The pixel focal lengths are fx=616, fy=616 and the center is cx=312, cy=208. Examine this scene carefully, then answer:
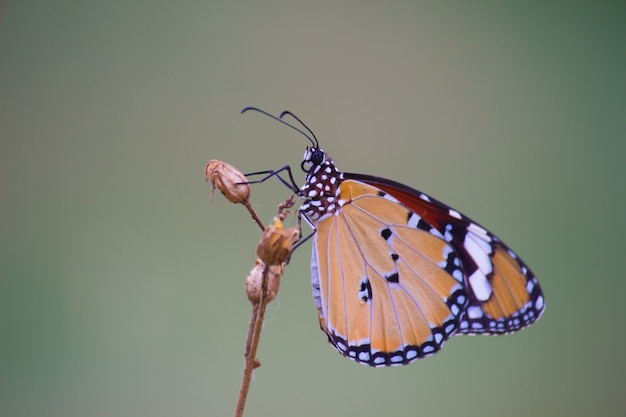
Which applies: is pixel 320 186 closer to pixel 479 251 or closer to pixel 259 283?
pixel 479 251

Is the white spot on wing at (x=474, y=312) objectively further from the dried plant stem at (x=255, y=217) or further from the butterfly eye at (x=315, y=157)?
the dried plant stem at (x=255, y=217)

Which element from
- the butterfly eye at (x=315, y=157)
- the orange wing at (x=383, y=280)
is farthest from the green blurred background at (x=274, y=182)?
the butterfly eye at (x=315, y=157)

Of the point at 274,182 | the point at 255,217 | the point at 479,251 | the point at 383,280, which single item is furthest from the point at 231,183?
the point at 274,182

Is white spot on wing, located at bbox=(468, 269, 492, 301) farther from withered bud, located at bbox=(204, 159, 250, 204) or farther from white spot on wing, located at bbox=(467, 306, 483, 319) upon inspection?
withered bud, located at bbox=(204, 159, 250, 204)

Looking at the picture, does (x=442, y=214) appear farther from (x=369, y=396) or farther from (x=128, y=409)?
(x=128, y=409)

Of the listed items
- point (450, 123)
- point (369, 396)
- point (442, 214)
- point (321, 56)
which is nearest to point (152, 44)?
point (321, 56)
